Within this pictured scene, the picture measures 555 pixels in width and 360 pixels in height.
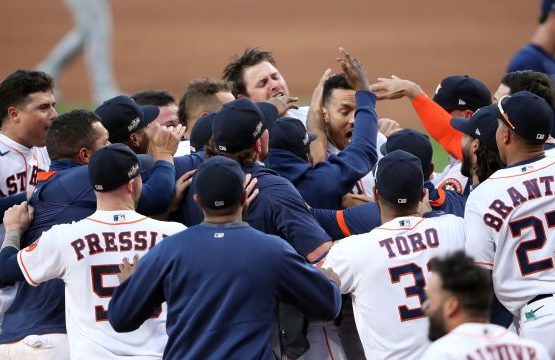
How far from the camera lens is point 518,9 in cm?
2088

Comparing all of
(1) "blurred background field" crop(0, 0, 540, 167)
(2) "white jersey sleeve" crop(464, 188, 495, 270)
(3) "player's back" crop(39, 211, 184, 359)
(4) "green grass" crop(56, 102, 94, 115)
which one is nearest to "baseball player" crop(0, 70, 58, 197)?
(3) "player's back" crop(39, 211, 184, 359)

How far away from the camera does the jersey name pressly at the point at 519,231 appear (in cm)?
493

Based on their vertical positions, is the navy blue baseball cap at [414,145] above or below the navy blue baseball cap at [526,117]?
below

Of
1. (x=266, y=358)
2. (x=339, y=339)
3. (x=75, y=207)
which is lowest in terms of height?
(x=339, y=339)

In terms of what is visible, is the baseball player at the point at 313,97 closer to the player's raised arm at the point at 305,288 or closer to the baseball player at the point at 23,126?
the baseball player at the point at 23,126

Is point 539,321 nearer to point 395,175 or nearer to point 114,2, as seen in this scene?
point 395,175

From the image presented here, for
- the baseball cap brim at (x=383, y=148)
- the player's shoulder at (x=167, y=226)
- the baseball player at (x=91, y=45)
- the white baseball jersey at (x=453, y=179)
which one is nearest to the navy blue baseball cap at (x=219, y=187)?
the player's shoulder at (x=167, y=226)

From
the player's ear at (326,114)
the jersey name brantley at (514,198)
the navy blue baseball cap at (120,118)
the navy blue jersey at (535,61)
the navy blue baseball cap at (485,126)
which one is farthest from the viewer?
the navy blue jersey at (535,61)

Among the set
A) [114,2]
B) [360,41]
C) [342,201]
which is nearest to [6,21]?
[114,2]

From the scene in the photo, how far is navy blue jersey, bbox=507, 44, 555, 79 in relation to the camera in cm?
842

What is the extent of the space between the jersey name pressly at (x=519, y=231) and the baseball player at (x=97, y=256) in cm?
143

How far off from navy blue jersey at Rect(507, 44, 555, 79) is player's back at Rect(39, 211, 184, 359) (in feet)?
14.9

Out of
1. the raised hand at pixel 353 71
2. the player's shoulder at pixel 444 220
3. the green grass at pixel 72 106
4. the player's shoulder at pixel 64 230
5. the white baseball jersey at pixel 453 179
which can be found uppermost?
the raised hand at pixel 353 71

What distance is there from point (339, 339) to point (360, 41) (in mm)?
14625
